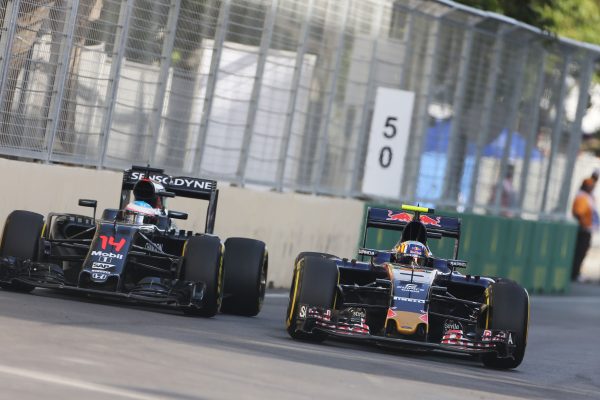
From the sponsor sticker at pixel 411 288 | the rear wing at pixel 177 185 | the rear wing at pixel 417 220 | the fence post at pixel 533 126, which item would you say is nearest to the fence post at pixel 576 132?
the fence post at pixel 533 126

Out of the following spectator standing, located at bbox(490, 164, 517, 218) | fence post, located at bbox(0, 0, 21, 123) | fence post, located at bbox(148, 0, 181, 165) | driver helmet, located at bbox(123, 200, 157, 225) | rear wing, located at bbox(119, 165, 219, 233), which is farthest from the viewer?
spectator standing, located at bbox(490, 164, 517, 218)

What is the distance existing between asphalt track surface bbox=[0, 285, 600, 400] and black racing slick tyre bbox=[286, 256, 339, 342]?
0.18 metres

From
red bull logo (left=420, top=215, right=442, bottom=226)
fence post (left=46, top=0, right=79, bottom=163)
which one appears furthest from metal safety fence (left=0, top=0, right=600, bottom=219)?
red bull logo (left=420, top=215, right=442, bottom=226)

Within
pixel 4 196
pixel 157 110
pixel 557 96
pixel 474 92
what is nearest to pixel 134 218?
pixel 4 196

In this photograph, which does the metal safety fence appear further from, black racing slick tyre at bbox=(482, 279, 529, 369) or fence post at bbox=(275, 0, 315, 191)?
black racing slick tyre at bbox=(482, 279, 529, 369)

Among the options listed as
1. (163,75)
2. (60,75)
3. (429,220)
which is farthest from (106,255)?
(163,75)

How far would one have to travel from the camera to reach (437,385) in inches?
416

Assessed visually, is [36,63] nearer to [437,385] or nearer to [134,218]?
A: [134,218]

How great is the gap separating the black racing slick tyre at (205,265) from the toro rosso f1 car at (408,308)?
2.42 ft

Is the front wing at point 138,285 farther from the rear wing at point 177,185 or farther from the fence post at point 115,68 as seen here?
the fence post at point 115,68

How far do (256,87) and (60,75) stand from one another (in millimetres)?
3544

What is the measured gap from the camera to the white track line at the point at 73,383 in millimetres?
8070

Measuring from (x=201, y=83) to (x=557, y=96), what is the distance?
9.66m

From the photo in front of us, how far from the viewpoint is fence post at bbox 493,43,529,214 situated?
24953mm
